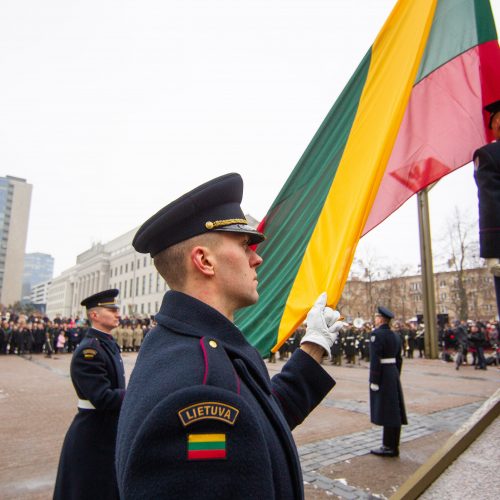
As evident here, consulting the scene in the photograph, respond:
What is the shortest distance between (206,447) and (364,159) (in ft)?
6.81

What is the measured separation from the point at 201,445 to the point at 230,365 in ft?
0.96

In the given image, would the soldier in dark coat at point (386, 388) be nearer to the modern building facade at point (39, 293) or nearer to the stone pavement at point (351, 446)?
the stone pavement at point (351, 446)

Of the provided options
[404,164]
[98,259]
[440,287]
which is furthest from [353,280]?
[98,259]

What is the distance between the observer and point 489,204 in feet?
6.75

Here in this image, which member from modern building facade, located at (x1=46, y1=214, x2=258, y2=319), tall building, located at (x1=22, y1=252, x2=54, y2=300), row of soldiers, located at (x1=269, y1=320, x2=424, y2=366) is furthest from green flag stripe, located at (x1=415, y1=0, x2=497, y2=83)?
tall building, located at (x1=22, y1=252, x2=54, y2=300)

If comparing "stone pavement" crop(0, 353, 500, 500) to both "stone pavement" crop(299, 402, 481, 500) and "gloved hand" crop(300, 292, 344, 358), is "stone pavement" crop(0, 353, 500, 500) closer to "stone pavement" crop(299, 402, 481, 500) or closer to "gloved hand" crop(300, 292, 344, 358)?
"stone pavement" crop(299, 402, 481, 500)

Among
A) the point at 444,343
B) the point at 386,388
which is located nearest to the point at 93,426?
the point at 386,388

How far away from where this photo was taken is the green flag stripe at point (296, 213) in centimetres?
264

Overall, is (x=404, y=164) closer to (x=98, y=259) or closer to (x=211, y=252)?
(x=211, y=252)

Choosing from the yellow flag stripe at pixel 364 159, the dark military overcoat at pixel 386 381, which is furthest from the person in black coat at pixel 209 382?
the dark military overcoat at pixel 386 381

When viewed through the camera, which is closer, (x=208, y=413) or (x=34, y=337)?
(x=208, y=413)

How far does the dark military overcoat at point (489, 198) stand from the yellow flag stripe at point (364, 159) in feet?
1.72

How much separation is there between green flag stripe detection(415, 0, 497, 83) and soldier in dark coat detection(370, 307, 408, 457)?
166 inches

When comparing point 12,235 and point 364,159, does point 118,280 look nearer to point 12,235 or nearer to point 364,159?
point 12,235
